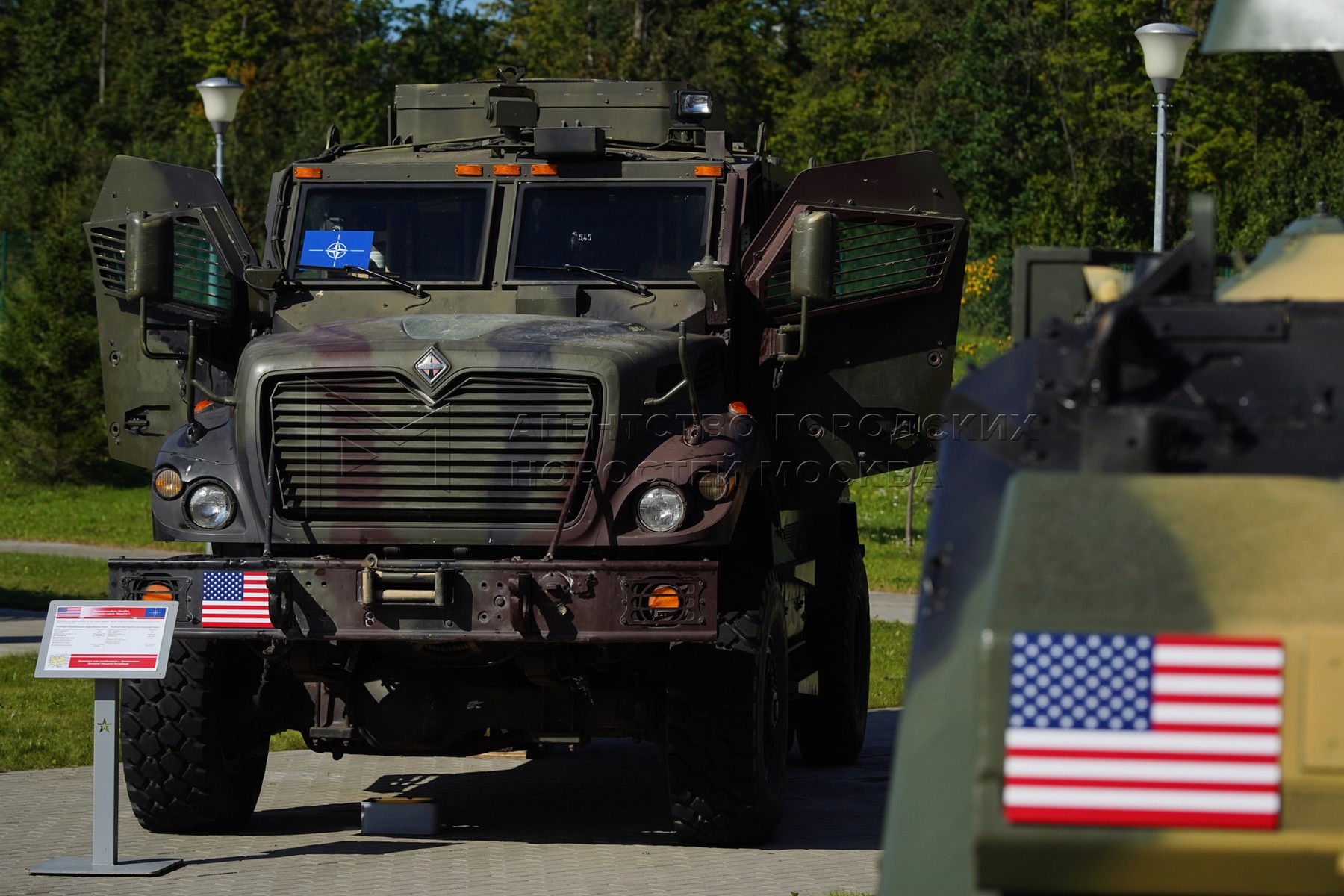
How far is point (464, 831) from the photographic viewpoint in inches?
340

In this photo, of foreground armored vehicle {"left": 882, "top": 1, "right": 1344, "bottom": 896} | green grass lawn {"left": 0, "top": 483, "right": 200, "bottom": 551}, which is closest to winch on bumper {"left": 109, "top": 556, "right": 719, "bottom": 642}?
foreground armored vehicle {"left": 882, "top": 1, "right": 1344, "bottom": 896}

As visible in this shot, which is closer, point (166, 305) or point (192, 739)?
point (192, 739)

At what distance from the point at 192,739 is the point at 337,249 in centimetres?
244

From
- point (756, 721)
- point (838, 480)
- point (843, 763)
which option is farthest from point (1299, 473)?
point (843, 763)

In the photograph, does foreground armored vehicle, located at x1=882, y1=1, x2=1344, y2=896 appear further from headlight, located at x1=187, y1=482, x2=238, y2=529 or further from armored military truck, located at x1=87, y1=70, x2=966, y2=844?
headlight, located at x1=187, y1=482, x2=238, y2=529

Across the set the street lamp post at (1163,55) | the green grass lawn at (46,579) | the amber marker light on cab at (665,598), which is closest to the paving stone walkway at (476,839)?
the amber marker light on cab at (665,598)

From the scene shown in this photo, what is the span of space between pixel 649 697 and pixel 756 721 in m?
0.50

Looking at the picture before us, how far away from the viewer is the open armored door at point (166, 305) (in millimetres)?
9180

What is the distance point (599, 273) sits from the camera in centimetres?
891

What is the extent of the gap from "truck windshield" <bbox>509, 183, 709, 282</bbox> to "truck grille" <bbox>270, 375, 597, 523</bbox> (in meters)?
1.27

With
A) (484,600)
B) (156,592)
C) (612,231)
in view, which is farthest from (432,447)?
(612,231)

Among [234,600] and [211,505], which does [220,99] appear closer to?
[211,505]

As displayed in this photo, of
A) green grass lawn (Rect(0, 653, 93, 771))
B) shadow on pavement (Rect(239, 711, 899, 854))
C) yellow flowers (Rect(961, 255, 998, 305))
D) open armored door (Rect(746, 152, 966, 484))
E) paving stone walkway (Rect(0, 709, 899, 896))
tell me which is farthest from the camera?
yellow flowers (Rect(961, 255, 998, 305))

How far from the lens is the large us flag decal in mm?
3371
